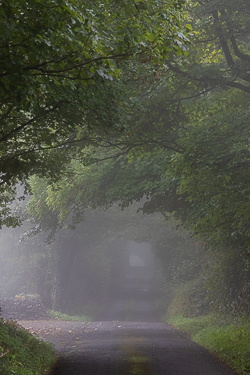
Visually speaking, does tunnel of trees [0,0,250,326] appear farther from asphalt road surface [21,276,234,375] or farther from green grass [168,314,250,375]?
asphalt road surface [21,276,234,375]

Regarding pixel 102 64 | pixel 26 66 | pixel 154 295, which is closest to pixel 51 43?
pixel 26 66

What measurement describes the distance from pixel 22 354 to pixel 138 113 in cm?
707

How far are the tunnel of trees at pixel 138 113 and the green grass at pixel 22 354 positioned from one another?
312 cm

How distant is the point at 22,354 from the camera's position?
944 cm

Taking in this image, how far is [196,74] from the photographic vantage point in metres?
11.7

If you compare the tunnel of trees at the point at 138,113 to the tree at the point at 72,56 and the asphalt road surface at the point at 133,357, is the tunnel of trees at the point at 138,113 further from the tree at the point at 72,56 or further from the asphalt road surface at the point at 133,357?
the asphalt road surface at the point at 133,357

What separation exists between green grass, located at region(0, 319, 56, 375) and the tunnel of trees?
10.2 ft

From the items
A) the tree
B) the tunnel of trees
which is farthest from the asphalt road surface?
the tree

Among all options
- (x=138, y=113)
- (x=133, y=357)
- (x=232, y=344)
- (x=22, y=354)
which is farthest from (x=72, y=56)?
(x=232, y=344)

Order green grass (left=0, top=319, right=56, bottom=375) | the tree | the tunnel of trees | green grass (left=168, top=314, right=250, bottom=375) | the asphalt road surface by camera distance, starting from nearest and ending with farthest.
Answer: the tree < the tunnel of trees < green grass (left=0, top=319, right=56, bottom=375) < the asphalt road surface < green grass (left=168, top=314, right=250, bottom=375)

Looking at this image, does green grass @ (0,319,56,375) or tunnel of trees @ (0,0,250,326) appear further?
green grass @ (0,319,56,375)

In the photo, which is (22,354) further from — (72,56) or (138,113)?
(72,56)

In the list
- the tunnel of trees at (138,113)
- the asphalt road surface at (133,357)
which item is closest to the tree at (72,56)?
the tunnel of trees at (138,113)

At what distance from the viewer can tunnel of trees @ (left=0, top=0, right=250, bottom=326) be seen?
555 centimetres
